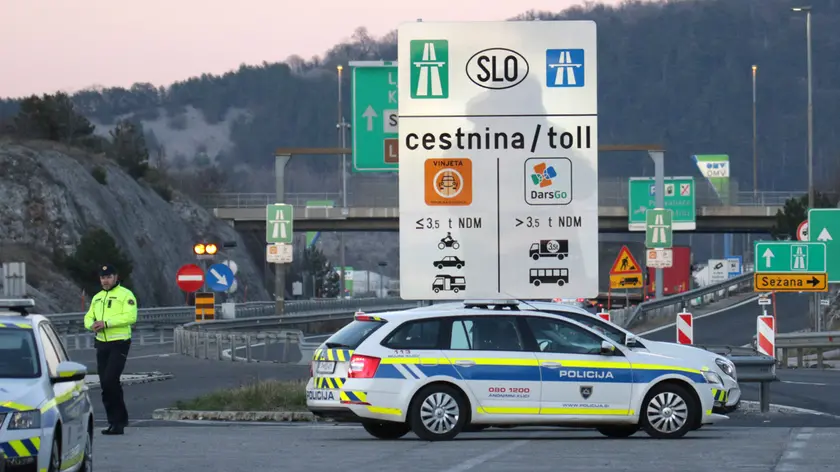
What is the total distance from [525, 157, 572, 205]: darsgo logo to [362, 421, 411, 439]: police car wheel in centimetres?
516

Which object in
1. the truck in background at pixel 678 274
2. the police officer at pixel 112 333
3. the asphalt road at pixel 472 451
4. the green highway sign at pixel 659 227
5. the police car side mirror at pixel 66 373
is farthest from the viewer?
the truck in background at pixel 678 274

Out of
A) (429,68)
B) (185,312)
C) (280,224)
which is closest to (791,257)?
(429,68)

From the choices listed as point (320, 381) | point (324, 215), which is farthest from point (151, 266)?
point (320, 381)

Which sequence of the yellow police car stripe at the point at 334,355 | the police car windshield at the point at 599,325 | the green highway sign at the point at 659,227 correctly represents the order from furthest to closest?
the green highway sign at the point at 659,227 < the police car windshield at the point at 599,325 < the yellow police car stripe at the point at 334,355

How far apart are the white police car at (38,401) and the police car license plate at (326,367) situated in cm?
459

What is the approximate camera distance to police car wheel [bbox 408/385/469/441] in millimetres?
17047

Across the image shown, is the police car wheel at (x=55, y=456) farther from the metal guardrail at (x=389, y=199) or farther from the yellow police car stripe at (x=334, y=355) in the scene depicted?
the metal guardrail at (x=389, y=199)

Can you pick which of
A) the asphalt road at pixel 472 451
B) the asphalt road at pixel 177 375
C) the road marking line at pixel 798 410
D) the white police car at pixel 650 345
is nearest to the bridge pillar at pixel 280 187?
the asphalt road at pixel 177 375

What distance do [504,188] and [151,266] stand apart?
60.3 m

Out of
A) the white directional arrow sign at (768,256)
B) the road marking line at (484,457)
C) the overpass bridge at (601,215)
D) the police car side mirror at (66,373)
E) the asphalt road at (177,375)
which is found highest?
the overpass bridge at (601,215)

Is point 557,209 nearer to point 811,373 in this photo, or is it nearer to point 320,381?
point 320,381

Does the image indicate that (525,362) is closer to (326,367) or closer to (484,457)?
(326,367)

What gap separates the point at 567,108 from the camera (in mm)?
22094

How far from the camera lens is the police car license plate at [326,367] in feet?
56.9
